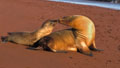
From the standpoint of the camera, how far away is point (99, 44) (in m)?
7.12

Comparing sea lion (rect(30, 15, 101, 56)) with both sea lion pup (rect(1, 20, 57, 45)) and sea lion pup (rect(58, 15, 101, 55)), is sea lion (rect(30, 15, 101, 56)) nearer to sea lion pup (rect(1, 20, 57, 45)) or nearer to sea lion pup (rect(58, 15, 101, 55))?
sea lion pup (rect(58, 15, 101, 55))

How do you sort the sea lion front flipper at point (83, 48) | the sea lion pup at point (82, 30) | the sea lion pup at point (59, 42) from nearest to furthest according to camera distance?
the sea lion front flipper at point (83, 48), the sea lion pup at point (59, 42), the sea lion pup at point (82, 30)

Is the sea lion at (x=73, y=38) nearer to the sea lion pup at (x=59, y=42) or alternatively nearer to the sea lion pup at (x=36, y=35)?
the sea lion pup at (x=59, y=42)

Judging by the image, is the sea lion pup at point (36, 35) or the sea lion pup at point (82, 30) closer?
the sea lion pup at point (82, 30)

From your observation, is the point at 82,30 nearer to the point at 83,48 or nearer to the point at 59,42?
the point at 83,48

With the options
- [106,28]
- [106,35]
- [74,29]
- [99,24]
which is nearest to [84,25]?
[74,29]

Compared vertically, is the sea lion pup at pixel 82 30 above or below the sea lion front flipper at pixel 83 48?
above

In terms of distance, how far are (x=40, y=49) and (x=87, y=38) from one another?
3.35 ft

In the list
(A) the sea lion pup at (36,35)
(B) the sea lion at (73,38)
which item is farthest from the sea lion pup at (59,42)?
(A) the sea lion pup at (36,35)

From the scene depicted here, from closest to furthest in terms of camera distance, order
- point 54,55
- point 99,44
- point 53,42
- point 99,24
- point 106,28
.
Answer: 1. point 54,55
2. point 53,42
3. point 99,44
4. point 106,28
5. point 99,24

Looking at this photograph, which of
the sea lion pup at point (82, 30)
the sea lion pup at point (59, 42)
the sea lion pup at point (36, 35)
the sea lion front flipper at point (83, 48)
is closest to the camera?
the sea lion front flipper at point (83, 48)

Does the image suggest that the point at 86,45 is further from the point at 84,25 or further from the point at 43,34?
the point at 43,34

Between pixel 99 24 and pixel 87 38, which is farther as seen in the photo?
pixel 99 24

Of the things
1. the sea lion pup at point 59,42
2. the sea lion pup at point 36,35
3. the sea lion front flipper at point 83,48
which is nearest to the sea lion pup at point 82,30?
the sea lion front flipper at point 83,48
